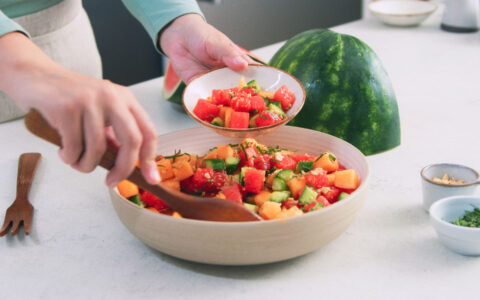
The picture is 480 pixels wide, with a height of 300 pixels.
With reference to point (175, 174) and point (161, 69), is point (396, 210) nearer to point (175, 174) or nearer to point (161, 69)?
point (175, 174)

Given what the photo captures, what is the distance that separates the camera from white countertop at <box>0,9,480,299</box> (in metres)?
1.21

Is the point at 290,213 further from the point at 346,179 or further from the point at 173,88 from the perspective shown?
the point at 173,88

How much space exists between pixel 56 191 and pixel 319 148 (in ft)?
2.54

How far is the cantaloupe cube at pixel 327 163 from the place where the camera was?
146 centimetres

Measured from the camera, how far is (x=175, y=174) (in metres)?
1.42

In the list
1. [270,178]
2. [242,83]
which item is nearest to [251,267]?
[270,178]

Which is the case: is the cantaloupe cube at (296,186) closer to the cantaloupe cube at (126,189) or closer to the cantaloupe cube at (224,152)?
the cantaloupe cube at (224,152)

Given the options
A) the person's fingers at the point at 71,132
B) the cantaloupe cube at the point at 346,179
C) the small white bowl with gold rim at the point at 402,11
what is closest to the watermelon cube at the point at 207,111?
the cantaloupe cube at the point at 346,179

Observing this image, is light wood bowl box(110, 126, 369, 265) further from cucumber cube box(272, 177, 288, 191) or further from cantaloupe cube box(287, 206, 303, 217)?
cucumber cube box(272, 177, 288, 191)

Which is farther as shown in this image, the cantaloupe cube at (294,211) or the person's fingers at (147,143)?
the cantaloupe cube at (294,211)

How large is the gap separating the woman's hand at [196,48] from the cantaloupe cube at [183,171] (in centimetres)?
47

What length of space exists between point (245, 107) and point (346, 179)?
365 mm

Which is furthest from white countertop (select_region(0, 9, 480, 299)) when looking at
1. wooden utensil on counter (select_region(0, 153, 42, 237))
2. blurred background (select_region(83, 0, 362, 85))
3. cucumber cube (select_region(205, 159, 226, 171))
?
blurred background (select_region(83, 0, 362, 85))

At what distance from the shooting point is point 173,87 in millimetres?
2158
